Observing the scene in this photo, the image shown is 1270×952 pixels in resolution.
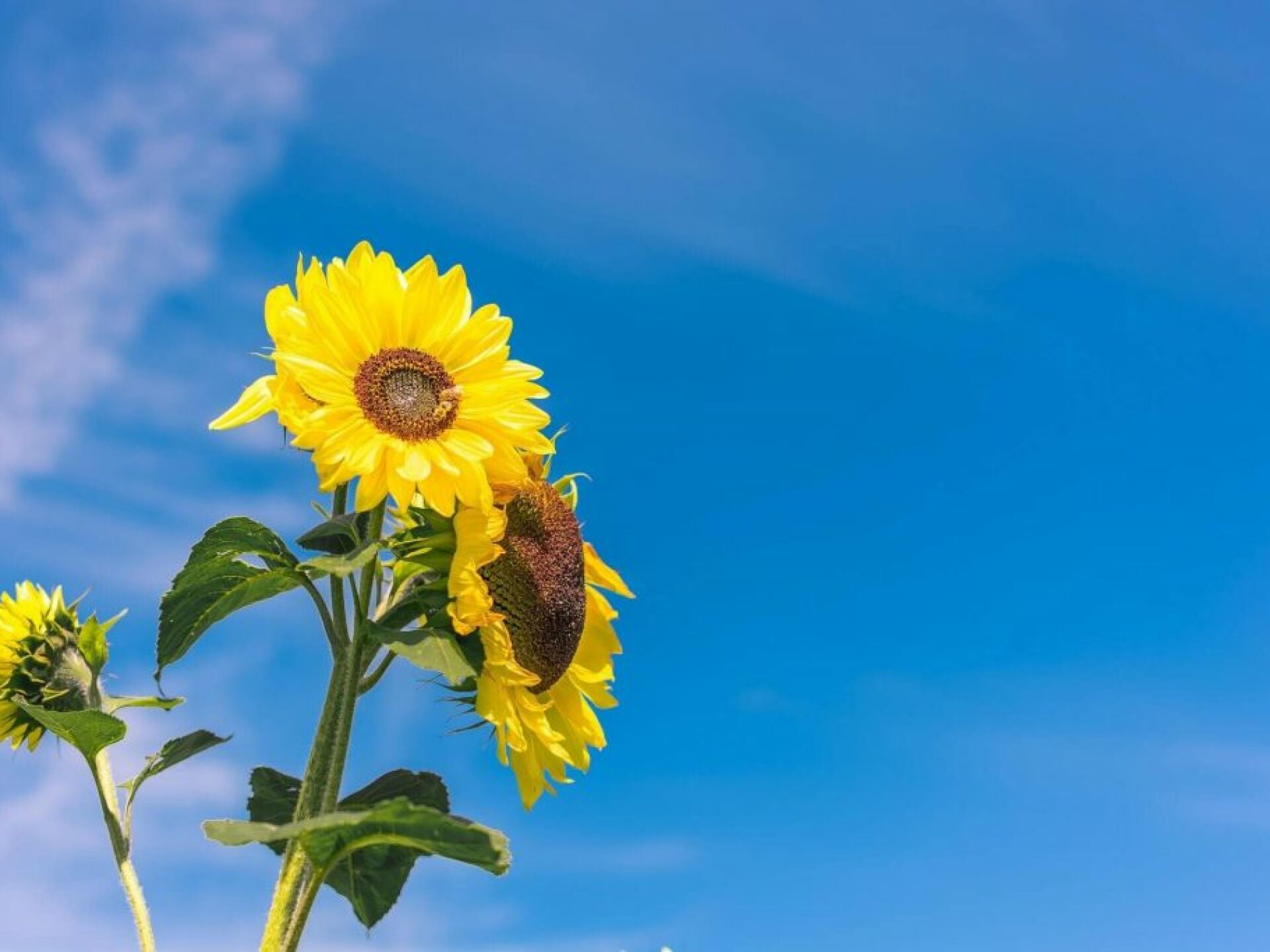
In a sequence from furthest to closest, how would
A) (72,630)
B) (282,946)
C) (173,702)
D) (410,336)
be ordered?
(72,630), (173,702), (410,336), (282,946)

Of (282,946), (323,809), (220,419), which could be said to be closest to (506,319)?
(220,419)

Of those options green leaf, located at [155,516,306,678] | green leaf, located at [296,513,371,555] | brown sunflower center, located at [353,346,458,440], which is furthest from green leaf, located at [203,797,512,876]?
brown sunflower center, located at [353,346,458,440]


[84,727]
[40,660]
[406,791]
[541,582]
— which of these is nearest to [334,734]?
[406,791]

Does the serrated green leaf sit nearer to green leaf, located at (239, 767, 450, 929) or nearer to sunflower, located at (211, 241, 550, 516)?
sunflower, located at (211, 241, 550, 516)

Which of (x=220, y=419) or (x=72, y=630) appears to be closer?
(x=220, y=419)

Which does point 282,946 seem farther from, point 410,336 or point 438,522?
point 410,336

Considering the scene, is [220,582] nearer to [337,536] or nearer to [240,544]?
[240,544]
